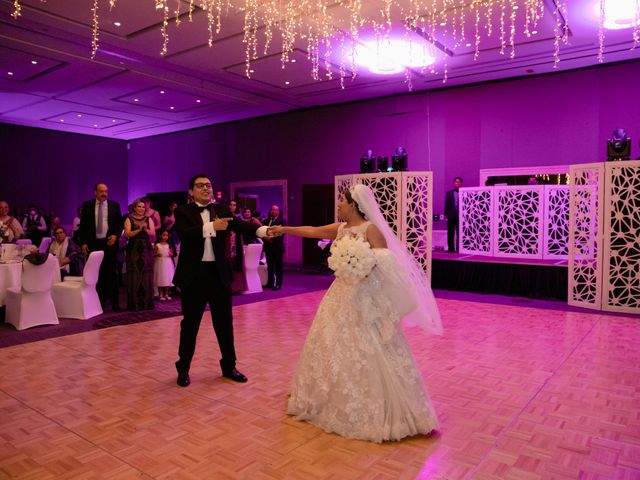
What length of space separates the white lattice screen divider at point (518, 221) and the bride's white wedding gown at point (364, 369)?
6600 mm

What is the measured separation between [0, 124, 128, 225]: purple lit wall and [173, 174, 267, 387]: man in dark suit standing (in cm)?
1306

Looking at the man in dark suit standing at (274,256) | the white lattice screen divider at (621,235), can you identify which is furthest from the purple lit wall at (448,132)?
the man in dark suit standing at (274,256)

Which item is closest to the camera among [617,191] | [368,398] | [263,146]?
[368,398]

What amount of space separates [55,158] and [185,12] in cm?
1076

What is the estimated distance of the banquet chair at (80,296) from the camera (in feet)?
21.0

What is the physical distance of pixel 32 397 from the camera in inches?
144

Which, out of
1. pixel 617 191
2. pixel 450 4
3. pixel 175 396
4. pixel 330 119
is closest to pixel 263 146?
pixel 330 119

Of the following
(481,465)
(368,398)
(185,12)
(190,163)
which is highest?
(185,12)

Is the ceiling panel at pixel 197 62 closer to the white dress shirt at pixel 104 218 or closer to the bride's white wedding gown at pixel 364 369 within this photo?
the white dress shirt at pixel 104 218

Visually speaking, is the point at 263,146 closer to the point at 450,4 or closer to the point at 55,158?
the point at 55,158

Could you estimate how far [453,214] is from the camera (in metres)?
10.2

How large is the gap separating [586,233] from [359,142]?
5.94m

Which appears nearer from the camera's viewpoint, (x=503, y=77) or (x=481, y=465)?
(x=481, y=465)

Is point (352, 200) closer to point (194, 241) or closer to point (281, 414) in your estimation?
point (194, 241)
